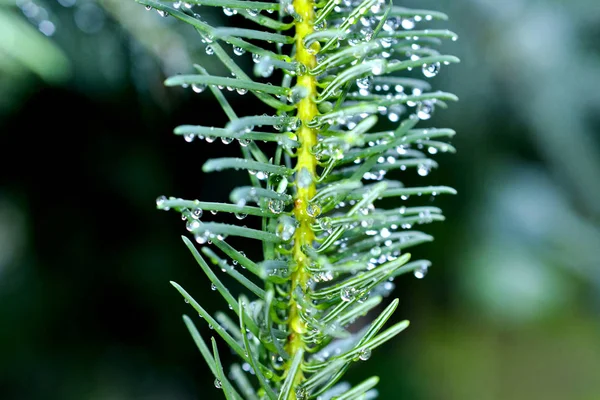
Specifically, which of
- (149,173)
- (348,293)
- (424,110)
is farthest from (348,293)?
(149,173)

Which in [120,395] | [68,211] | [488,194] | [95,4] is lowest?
[120,395]

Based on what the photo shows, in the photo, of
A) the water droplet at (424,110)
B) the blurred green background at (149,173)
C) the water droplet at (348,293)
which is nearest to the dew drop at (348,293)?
the water droplet at (348,293)

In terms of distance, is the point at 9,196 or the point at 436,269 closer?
the point at 9,196

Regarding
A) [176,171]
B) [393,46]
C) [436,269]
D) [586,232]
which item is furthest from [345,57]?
[436,269]

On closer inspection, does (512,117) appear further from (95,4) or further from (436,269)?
(95,4)

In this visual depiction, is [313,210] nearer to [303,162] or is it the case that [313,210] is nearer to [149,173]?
[303,162]

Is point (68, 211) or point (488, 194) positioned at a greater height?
point (68, 211)

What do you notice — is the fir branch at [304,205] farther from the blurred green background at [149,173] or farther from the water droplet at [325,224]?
the blurred green background at [149,173]
